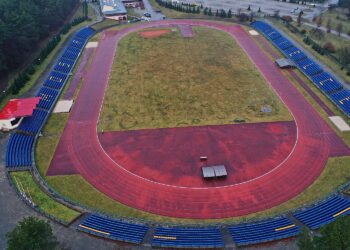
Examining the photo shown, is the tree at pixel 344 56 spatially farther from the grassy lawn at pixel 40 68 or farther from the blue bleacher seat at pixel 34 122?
the grassy lawn at pixel 40 68

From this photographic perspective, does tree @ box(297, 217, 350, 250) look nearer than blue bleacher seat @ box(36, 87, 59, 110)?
Yes

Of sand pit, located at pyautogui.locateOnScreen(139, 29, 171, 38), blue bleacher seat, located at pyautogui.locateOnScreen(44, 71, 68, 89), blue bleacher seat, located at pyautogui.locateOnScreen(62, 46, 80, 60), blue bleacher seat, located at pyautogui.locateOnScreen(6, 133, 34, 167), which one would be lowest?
blue bleacher seat, located at pyautogui.locateOnScreen(6, 133, 34, 167)

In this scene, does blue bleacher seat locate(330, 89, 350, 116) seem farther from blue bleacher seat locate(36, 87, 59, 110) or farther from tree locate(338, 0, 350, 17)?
tree locate(338, 0, 350, 17)

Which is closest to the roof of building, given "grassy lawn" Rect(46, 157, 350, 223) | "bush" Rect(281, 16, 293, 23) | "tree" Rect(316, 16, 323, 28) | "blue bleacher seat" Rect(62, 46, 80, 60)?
"blue bleacher seat" Rect(62, 46, 80, 60)

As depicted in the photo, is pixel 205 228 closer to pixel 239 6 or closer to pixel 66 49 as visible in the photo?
pixel 66 49

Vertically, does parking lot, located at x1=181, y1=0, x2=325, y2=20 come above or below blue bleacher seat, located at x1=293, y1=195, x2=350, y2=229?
above

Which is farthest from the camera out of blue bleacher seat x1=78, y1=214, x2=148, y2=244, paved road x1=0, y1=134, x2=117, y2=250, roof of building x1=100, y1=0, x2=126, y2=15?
roof of building x1=100, y1=0, x2=126, y2=15

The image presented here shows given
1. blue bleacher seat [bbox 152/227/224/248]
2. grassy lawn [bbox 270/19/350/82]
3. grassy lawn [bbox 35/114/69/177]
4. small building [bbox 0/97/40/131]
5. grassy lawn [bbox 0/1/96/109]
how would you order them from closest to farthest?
blue bleacher seat [bbox 152/227/224/248]
grassy lawn [bbox 35/114/69/177]
small building [bbox 0/97/40/131]
grassy lawn [bbox 0/1/96/109]
grassy lawn [bbox 270/19/350/82]
